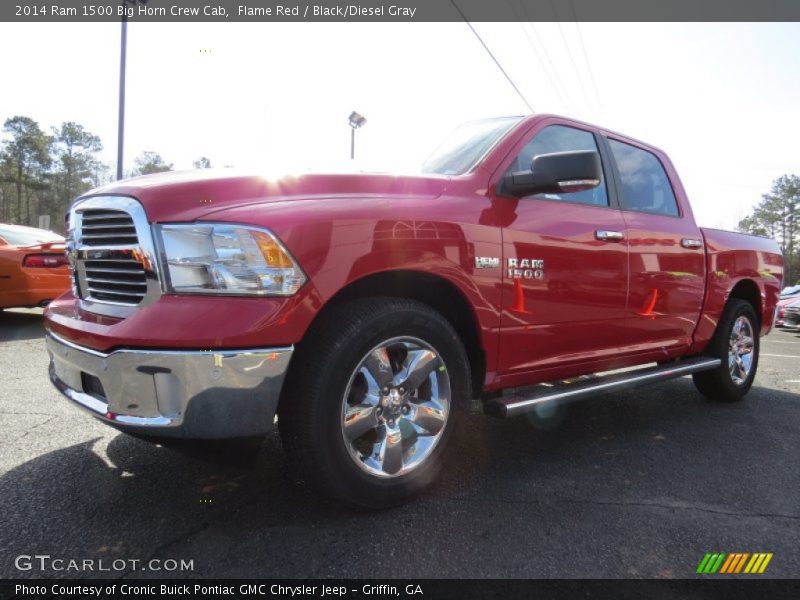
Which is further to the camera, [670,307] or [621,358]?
[670,307]

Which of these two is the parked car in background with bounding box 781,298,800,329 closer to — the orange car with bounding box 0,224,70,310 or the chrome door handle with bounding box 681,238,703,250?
the chrome door handle with bounding box 681,238,703,250

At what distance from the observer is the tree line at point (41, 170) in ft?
187

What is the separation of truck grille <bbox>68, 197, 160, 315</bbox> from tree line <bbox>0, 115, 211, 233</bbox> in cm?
6107

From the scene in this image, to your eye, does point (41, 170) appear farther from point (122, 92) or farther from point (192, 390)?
point (192, 390)

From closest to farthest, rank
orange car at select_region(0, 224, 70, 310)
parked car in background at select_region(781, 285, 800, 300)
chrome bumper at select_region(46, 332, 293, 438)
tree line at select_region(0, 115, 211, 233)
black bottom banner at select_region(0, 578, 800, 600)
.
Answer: black bottom banner at select_region(0, 578, 800, 600), chrome bumper at select_region(46, 332, 293, 438), orange car at select_region(0, 224, 70, 310), parked car in background at select_region(781, 285, 800, 300), tree line at select_region(0, 115, 211, 233)

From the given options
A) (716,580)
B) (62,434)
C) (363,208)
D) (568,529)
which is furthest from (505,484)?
(62,434)

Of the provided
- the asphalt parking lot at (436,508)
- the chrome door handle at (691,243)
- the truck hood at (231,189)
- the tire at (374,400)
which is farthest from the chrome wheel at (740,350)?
the truck hood at (231,189)

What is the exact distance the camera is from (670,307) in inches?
150

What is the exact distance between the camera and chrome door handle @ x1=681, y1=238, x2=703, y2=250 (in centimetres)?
393

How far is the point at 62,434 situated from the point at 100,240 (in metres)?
1.45

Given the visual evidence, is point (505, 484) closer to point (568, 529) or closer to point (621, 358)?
point (568, 529)

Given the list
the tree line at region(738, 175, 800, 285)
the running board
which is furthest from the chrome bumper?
the tree line at region(738, 175, 800, 285)

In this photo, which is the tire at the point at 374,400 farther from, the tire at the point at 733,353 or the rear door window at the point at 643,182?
the tire at the point at 733,353

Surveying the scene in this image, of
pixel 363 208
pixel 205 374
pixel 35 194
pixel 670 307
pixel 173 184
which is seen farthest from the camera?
pixel 35 194
